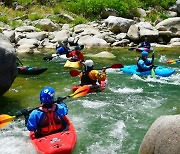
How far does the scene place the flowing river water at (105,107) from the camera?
6.07 meters

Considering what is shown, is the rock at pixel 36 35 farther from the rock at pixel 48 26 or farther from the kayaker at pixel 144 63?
the kayaker at pixel 144 63

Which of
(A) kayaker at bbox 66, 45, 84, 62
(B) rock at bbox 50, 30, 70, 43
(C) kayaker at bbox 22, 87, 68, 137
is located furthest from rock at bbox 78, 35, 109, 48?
(C) kayaker at bbox 22, 87, 68, 137

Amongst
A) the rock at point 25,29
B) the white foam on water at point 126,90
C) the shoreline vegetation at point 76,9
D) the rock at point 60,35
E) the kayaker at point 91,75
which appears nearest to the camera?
the kayaker at point 91,75

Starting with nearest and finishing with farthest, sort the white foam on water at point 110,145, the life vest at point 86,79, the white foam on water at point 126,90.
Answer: the white foam on water at point 110,145 < the life vest at point 86,79 < the white foam on water at point 126,90

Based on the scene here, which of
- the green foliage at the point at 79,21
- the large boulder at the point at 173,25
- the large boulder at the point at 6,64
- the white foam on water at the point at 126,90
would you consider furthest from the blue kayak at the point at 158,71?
the green foliage at the point at 79,21

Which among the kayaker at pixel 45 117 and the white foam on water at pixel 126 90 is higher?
the kayaker at pixel 45 117

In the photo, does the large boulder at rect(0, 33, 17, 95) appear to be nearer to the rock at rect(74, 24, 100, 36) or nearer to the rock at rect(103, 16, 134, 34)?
the rock at rect(74, 24, 100, 36)

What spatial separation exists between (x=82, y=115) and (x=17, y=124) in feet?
4.94

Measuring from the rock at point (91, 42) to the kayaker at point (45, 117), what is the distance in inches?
519

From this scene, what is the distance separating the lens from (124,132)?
6648mm

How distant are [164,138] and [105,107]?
483cm

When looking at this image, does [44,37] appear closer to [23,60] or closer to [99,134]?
[23,60]

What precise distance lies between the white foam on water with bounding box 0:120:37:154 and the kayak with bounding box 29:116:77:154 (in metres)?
0.15

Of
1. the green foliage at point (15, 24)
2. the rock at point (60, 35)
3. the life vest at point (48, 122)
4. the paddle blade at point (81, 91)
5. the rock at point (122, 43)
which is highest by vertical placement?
the life vest at point (48, 122)
